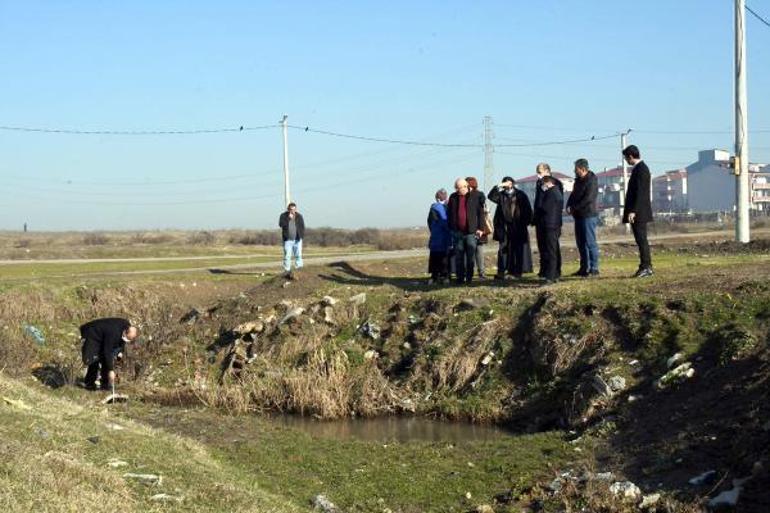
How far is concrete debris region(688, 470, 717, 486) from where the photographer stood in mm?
9148

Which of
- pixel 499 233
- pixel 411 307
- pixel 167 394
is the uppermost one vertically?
pixel 499 233

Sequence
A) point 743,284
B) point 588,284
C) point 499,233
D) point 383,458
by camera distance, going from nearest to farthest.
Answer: point 383,458 < point 743,284 < point 588,284 < point 499,233

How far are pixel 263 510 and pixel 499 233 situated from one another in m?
11.6

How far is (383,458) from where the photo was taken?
11.9 m

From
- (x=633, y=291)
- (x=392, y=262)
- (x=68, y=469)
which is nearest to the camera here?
(x=68, y=469)

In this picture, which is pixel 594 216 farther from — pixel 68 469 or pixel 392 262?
pixel 68 469

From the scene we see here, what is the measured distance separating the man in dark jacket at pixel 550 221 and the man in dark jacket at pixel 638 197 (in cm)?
142

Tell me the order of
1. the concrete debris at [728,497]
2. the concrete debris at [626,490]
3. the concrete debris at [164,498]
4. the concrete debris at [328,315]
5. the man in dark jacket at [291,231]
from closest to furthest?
1. the concrete debris at [164,498]
2. the concrete debris at [728,497]
3. the concrete debris at [626,490]
4. the concrete debris at [328,315]
5. the man in dark jacket at [291,231]

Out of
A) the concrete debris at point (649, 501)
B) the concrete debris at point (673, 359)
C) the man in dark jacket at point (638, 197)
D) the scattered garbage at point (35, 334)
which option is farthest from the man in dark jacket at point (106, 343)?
the concrete debris at point (649, 501)

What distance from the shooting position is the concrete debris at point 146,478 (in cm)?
862

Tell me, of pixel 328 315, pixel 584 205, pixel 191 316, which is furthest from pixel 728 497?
pixel 191 316

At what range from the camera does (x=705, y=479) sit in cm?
920

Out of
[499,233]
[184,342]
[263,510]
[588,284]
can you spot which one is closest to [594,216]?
[588,284]

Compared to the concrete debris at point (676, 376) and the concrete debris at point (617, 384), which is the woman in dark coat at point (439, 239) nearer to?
the concrete debris at point (617, 384)
